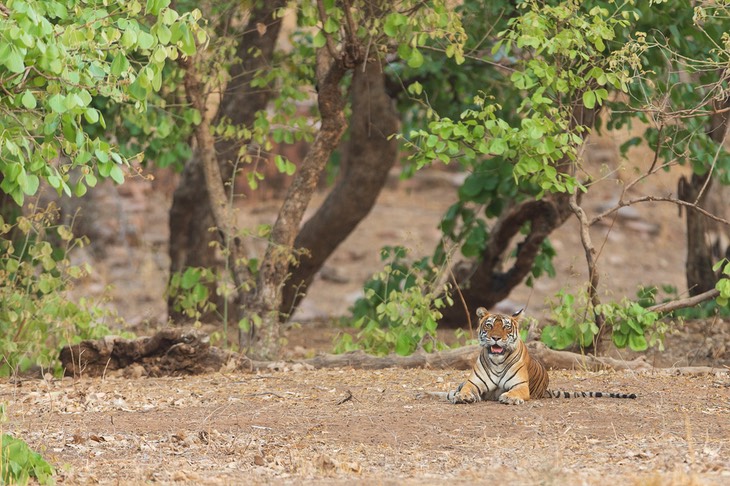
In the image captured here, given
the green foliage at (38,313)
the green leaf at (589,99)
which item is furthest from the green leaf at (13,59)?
the green leaf at (589,99)

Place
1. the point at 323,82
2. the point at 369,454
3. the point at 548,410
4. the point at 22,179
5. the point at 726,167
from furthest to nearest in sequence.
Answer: the point at 726,167 < the point at 323,82 < the point at 548,410 < the point at 369,454 < the point at 22,179

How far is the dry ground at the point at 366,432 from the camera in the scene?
497cm

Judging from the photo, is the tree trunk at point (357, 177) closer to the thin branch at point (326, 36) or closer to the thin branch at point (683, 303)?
the thin branch at point (326, 36)

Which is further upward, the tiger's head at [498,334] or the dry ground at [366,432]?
the tiger's head at [498,334]

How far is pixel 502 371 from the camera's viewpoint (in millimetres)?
6555

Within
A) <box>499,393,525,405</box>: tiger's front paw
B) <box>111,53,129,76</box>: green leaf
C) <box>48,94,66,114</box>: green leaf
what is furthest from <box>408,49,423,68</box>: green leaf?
<box>48,94,66,114</box>: green leaf

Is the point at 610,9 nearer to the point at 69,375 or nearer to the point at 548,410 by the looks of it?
the point at 548,410

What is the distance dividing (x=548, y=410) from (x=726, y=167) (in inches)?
180

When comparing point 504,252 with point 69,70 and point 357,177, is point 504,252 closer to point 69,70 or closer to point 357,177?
point 357,177

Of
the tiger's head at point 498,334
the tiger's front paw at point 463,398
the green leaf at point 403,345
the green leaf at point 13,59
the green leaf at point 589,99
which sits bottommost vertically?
the tiger's front paw at point 463,398

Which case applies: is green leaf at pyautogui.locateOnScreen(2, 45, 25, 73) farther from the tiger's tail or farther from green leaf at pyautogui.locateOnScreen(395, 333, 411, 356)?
green leaf at pyautogui.locateOnScreen(395, 333, 411, 356)

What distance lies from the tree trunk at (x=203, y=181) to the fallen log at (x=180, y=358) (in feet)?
11.4

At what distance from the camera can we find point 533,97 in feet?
24.9

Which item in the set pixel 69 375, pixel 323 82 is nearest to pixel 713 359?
pixel 323 82
